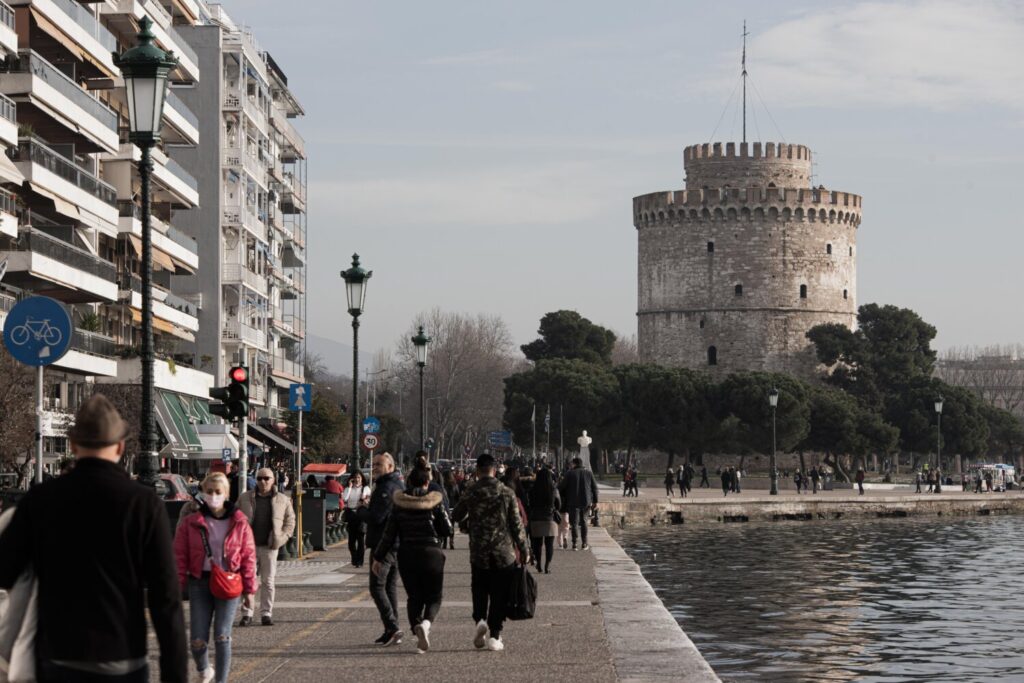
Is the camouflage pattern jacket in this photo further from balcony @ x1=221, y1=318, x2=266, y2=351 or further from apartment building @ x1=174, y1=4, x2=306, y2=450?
balcony @ x1=221, y1=318, x2=266, y2=351

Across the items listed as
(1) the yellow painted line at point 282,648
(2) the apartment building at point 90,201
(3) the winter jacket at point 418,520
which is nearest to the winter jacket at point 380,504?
(1) the yellow painted line at point 282,648

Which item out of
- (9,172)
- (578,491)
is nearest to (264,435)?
(9,172)

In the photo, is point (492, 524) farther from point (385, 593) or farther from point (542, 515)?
point (542, 515)

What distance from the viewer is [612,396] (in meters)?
90.6

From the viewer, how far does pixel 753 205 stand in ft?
328

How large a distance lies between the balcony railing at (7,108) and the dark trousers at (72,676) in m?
29.8

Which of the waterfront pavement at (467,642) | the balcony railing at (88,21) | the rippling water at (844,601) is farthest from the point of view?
the balcony railing at (88,21)

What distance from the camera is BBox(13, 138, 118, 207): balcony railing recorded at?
36.3 meters

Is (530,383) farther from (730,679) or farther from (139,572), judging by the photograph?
(139,572)

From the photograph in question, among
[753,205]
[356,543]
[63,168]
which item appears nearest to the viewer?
[356,543]

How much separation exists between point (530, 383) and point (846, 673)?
78192 mm

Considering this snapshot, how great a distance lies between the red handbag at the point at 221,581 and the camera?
34.0ft

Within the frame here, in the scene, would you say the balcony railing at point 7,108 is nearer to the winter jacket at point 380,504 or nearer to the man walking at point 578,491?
the man walking at point 578,491

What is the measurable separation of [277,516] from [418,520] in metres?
2.28
